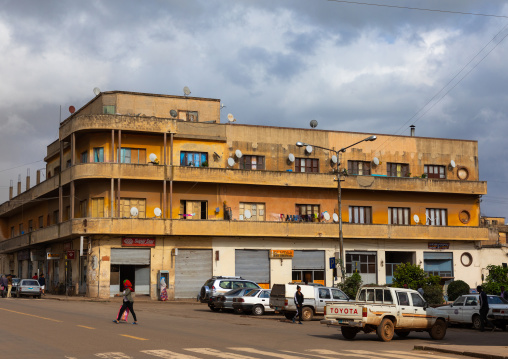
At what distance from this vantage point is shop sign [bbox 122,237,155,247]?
47.2 m

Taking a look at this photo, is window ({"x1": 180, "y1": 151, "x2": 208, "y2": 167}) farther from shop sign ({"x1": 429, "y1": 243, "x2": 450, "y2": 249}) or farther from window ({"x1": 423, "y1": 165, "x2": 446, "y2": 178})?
shop sign ({"x1": 429, "y1": 243, "x2": 450, "y2": 249})

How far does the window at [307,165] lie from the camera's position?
176 feet

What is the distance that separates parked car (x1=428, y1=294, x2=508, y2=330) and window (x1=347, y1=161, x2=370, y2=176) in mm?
26781

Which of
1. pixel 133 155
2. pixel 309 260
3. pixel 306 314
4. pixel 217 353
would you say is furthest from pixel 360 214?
pixel 217 353

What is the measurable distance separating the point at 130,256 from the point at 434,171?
27004 mm

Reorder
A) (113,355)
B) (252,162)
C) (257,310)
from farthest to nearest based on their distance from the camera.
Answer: (252,162)
(257,310)
(113,355)

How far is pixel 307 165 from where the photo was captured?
53906 mm

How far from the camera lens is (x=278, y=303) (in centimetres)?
3080

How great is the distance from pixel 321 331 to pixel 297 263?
Result: 26.9 meters

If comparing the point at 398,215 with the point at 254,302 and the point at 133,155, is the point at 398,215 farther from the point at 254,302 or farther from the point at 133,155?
the point at 254,302

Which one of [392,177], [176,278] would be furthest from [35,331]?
[392,177]

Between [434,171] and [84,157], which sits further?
[434,171]

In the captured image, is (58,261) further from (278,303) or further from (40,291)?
(278,303)

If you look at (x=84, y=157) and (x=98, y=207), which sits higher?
(x=84, y=157)
